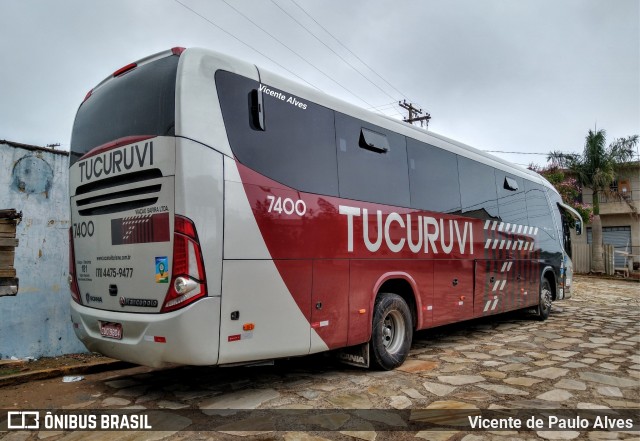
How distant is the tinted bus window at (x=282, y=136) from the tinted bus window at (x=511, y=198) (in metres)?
4.72

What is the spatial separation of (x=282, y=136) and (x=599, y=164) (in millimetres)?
28461

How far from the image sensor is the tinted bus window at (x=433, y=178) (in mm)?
6395

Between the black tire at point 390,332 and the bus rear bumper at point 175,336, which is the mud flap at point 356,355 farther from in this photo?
the bus rear bumper at point 175,336

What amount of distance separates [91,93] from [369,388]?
459 cm

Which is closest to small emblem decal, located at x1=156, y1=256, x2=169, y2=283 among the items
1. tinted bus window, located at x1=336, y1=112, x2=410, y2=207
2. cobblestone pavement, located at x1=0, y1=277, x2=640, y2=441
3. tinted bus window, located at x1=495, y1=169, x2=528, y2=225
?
cobblestone pavement, located at x1=0, y1=277, x2=640, y2=441

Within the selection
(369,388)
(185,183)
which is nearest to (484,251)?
(369,388)

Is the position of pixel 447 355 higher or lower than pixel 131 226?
lower

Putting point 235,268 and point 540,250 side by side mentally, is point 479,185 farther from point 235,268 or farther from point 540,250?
point 235,268

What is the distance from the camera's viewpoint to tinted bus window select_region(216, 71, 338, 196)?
4221mm

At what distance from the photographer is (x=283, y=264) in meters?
4.41

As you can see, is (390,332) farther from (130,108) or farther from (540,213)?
(540,213)

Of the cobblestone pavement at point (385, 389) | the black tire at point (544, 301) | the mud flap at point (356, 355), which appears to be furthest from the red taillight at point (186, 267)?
the black tire at point (544, 301)

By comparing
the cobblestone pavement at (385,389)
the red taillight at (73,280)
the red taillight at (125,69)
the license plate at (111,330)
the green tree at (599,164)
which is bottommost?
the cobblestone pavement at (385,389)

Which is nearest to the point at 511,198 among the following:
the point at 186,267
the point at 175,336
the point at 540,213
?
the point at 540,213
